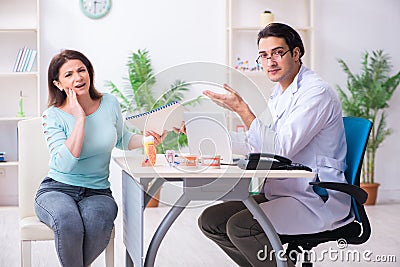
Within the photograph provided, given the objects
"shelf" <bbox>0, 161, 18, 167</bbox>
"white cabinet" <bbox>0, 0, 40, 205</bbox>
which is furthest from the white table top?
"white cabinet" <bbox>0, 0, 40, 205</bbox>

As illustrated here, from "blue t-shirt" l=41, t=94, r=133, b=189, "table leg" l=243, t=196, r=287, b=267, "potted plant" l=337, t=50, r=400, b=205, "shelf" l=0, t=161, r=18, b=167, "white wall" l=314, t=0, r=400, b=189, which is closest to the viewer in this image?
"table leg" l=243, t=196, r=287, b=267

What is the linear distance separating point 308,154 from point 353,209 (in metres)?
0.27

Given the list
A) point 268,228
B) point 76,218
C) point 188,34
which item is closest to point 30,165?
point 76,218

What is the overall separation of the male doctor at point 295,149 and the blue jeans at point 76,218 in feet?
1.63

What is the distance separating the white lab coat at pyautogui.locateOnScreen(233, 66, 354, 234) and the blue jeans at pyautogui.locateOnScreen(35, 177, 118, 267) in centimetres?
64

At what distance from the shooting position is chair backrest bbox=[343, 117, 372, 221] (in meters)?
2.64

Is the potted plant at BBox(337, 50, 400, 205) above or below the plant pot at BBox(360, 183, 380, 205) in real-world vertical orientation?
above

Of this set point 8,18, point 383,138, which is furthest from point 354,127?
point 8,18

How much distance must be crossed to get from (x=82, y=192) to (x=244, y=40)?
3527 mm

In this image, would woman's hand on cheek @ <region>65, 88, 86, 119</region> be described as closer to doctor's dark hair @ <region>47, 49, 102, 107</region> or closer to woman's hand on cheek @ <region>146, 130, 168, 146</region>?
doctor's dark hair @ <region>47, 49, 102, 107</region>

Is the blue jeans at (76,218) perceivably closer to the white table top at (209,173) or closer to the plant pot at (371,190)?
the white table top at (209,173)

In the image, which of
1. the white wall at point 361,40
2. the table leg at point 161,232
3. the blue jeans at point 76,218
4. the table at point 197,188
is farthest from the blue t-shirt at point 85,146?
the white wall at point 361,40

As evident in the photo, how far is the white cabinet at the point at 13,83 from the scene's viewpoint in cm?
580

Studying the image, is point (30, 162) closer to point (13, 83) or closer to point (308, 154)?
point (308, 154)
